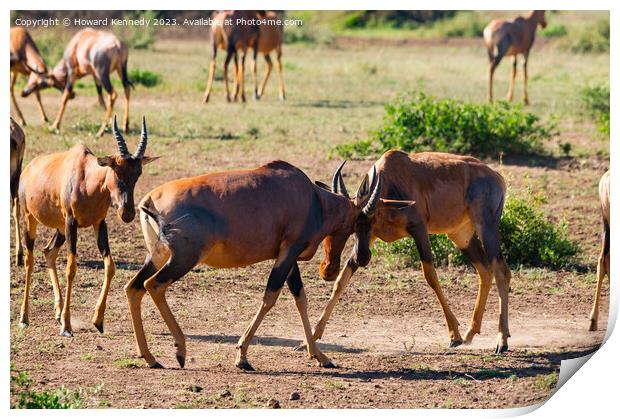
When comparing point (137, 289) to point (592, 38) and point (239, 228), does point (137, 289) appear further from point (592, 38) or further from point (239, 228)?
point (592, 38)

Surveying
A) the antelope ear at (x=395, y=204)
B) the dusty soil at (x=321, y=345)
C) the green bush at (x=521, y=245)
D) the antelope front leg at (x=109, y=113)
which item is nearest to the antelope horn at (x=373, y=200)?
the antelope ear at (x=395, y=204)

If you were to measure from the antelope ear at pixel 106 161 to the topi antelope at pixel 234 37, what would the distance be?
12396 mm

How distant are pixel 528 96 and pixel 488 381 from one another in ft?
52.1

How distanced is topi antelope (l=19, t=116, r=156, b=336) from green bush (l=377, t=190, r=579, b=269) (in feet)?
11.7

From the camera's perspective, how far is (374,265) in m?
11.9

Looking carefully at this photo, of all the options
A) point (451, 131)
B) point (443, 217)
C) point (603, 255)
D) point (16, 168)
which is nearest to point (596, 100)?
point (451, 131)

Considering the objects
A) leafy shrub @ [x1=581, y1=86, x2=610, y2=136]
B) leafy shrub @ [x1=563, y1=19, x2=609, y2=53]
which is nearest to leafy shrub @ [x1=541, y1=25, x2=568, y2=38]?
leafy shrub @ [x1=563, y1=19, x2=609, y2=53]

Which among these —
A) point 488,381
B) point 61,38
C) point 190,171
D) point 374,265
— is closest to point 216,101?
point 61,38

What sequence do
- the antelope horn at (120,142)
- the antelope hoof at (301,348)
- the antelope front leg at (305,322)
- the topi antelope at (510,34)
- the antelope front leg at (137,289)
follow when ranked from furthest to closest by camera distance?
1. the topi antelope at (510,34)
2. the antelope hoof at (301,348)
3. the antelope front leg at (305,322)
4. the antelope horn at (120,142)
5. the antelope front leg at (137,289)

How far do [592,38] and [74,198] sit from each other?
17578 millimetres

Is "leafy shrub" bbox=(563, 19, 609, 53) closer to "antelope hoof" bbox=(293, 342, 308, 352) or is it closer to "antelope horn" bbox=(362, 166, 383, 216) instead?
"antelope horn" bbox=(362, 166, 383, 216)

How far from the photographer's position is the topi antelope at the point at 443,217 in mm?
9281

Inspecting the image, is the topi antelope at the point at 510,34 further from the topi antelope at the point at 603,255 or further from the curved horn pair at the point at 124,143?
the curved horn pair at the point at 124,143

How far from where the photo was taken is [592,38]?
80.8 ft
